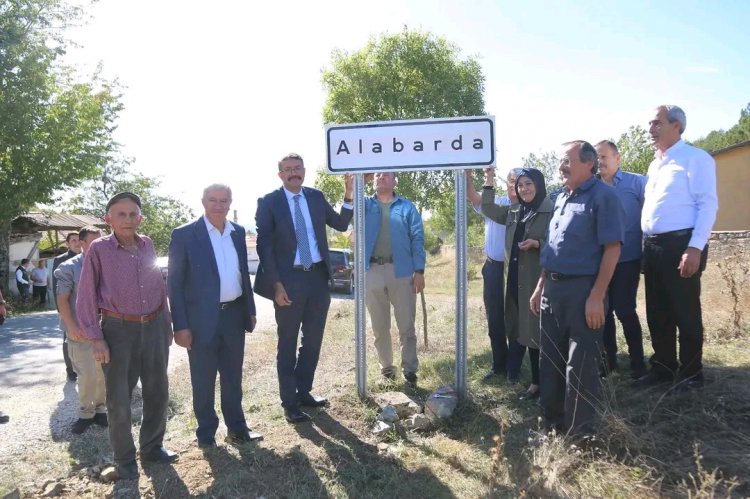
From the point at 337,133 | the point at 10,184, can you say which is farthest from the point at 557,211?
the point at 10,184

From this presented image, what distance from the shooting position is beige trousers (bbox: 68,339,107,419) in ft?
15.8

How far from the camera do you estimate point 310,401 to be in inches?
178

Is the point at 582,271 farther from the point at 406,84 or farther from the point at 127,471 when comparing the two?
the point at 406,84

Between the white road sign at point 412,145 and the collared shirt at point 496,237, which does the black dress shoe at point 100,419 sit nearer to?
the white road sign at point 412,145

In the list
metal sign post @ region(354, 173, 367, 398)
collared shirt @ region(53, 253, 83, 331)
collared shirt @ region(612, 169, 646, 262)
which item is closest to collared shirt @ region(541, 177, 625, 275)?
collared shirt @ region(612, 169, 646, 262)

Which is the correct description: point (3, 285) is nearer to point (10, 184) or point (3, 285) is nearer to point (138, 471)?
point (10, 184)

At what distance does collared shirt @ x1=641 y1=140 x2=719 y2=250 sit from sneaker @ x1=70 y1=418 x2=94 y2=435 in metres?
5.00

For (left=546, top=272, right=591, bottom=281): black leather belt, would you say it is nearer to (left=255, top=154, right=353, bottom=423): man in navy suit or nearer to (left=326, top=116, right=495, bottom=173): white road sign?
(left=326, top=116, right=495, bottom=173): white road sign

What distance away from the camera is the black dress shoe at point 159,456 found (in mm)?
3664

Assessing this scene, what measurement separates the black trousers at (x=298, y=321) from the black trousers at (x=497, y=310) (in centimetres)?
159

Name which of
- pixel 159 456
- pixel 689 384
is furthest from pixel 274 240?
pixel 689 384

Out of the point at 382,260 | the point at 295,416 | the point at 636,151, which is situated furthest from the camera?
the point at 636,151

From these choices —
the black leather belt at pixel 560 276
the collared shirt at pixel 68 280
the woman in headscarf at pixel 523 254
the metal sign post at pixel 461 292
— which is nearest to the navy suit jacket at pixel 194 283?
the collared shirt at pixel 68 280

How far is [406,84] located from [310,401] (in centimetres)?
1892
